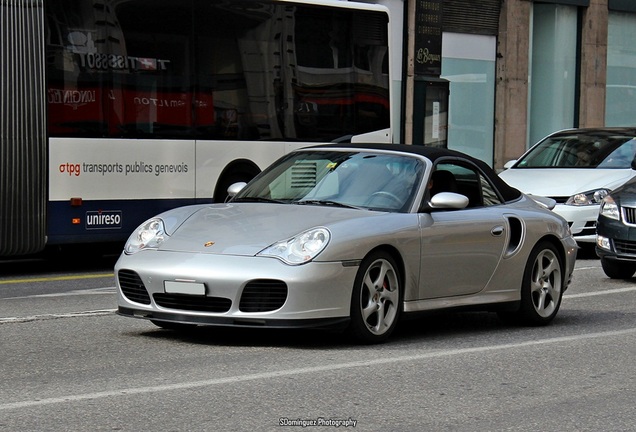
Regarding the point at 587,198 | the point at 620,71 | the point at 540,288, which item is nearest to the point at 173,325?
the point at 540,288

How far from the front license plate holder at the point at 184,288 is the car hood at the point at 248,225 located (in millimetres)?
250

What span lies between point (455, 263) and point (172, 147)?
6.57 meters

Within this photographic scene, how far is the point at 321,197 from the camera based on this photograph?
9.52 metres

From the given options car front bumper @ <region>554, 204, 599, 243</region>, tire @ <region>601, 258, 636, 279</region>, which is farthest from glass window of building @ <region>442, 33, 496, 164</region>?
tire @ <region>601, 258, 636, 279</region>

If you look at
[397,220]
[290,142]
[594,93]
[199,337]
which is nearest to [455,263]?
[397,220]

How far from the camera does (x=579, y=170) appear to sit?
60.3 ft

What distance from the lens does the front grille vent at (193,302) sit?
8539 mm

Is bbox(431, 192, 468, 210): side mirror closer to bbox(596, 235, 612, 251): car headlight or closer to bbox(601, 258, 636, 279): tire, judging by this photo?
bbox(596, 235, 612, 251): car headlight

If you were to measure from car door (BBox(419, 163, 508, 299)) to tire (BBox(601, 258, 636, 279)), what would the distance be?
4677 mm

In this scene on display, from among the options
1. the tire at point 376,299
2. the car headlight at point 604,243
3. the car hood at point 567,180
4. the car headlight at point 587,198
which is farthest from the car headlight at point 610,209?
the tire at point 376,299

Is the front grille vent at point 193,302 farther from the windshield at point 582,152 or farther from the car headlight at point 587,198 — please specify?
the windshield at point 582,152

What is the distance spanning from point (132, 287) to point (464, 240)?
2.37 meters

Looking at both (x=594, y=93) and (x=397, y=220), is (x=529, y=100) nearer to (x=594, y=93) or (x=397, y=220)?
(x=594, y=93)

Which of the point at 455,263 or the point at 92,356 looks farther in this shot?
the point at 455,263
